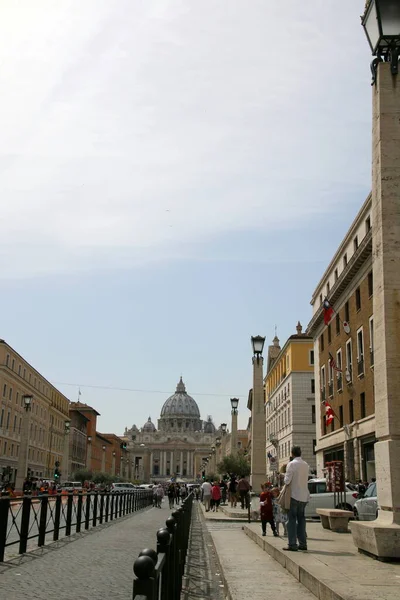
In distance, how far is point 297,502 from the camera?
9.67 m

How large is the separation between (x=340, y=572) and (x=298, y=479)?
3.07 meters

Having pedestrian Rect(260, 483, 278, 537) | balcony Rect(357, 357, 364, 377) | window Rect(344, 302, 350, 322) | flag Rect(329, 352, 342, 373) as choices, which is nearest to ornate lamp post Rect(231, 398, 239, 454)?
flag Rect(329, 352, 342, 373)

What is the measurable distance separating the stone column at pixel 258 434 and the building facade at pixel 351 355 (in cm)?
625

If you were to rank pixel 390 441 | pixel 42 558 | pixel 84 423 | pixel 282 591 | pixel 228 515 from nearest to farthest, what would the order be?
pixel 282 591, pixel 390 441, pixel 42 558, pixel 228 515, pixel 84 423

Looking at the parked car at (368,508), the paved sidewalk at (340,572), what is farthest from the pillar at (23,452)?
the paved sidewalk at (340,572)

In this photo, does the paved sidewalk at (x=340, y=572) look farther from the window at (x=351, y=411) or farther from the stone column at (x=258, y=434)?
the window at (x=351, y=411)

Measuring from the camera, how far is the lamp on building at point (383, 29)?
8547 mm

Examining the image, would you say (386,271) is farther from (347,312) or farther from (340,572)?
(347,312)

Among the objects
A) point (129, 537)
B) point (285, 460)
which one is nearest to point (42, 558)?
point (129, 537)

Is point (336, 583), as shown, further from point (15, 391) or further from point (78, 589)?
point (15, 391)

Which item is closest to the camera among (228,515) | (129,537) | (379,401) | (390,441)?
(390,441)

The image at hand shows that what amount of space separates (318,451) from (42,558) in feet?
117

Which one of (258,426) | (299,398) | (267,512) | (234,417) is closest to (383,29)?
(267,512)

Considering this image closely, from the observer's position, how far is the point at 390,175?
342 inches
